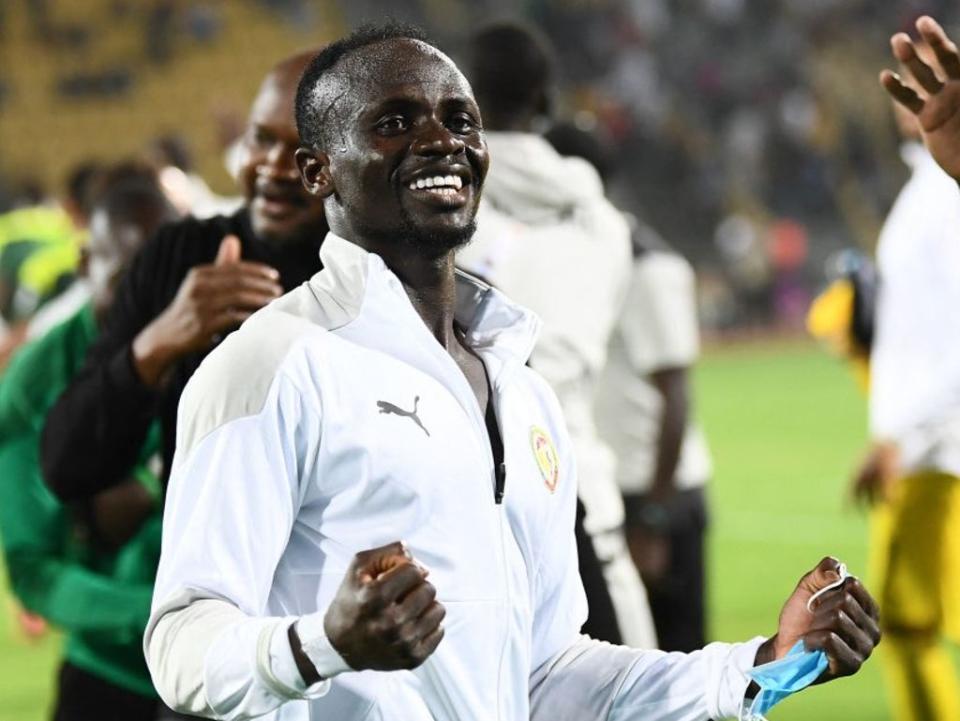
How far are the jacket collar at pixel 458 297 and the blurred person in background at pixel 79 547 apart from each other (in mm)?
1597

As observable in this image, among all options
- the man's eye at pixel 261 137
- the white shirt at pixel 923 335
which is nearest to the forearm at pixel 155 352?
the man's eye at pixel 261 137

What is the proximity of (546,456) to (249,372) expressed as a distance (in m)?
0.50

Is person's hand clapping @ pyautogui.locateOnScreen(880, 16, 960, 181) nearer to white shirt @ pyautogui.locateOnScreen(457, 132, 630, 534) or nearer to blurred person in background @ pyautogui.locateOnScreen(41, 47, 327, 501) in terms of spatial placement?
blurred person in background @ pyautogui.locateOnScreen(41, 47, 327, 501)

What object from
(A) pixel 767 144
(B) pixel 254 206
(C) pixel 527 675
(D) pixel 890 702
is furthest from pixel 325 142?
(A) pixel 767 144

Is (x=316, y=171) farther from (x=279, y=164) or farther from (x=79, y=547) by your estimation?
(x=79, y=547)

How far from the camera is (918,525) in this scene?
215 inches

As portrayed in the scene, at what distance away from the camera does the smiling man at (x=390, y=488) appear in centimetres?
224

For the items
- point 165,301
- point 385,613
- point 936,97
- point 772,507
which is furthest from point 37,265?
point 385,613

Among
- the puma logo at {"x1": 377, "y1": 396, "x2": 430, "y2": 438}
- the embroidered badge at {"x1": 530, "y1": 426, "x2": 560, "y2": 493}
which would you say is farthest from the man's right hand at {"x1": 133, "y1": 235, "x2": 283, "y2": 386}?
the puma logo at {"x1": 377, "y1": 396, "x2": 430, "y2": 438}

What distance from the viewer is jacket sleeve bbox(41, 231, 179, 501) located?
3377 mm

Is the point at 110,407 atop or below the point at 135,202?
below

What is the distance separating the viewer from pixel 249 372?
230 centimetres

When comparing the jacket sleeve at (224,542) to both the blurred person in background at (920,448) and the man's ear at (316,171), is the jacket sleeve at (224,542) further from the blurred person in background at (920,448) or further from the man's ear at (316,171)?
the blurred person in background at (920,448)

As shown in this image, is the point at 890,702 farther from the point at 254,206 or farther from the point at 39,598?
the point at 254,206
